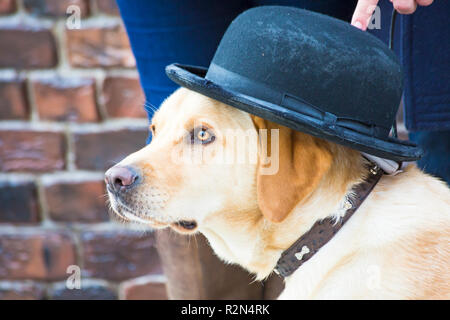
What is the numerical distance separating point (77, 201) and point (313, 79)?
1255mm

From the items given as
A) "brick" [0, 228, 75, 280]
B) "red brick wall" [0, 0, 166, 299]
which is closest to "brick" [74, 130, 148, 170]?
"red brick wall" [0, 0, 166, 299]

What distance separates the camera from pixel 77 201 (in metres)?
2.01

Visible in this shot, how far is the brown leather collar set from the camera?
117 centimetres

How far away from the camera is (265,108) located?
1021 mm

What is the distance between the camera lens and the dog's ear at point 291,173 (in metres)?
1.15

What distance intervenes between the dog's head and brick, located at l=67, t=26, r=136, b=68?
0.67 metres

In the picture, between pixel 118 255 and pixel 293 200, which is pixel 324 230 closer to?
pixel 293 200

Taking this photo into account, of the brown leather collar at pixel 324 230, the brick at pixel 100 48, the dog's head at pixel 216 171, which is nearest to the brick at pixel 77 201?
the brick at pixel 100 48

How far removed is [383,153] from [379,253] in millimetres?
221

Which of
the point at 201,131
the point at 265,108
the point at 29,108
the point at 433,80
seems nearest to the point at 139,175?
the point at 201,131

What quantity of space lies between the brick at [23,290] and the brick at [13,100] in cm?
70

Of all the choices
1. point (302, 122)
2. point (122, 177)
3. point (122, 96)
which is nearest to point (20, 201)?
point (122, 96)

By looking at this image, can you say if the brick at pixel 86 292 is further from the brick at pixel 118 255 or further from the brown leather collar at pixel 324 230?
the brown leather collar at pixel 324 230

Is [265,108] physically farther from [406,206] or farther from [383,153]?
[406,206]
